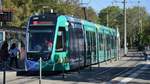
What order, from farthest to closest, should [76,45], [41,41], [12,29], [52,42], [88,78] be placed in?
[12,29] < [76,45] < [41,41] < [52,42] < [88,78]

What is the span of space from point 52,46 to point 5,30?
975 centimetres

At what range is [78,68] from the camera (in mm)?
33250

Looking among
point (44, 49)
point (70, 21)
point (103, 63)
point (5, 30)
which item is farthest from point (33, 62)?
point (103, 63)

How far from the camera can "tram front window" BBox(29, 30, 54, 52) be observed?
28.4m

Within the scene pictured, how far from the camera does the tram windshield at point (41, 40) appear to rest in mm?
28422

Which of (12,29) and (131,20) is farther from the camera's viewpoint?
(131,20)

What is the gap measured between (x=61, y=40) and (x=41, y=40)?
1186 mm

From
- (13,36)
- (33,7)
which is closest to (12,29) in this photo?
(13,36)

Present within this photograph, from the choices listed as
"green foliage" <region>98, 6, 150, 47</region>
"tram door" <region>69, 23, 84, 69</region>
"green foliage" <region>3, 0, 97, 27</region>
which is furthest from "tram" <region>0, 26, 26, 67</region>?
"green foliage" <region>98, 6, 150, 47</region>

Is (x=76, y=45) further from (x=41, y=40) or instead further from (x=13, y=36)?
(x=13, y=36)

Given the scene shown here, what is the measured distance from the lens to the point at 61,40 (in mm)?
28938

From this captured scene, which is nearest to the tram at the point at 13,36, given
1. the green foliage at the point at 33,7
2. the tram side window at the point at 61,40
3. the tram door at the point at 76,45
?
the tram door at the point at 76,45

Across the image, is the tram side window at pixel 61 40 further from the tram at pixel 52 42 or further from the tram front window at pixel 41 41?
the tram front window at pixel 41 41

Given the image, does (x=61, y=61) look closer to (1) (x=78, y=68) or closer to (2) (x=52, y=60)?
(2) (x=52, y=60)
